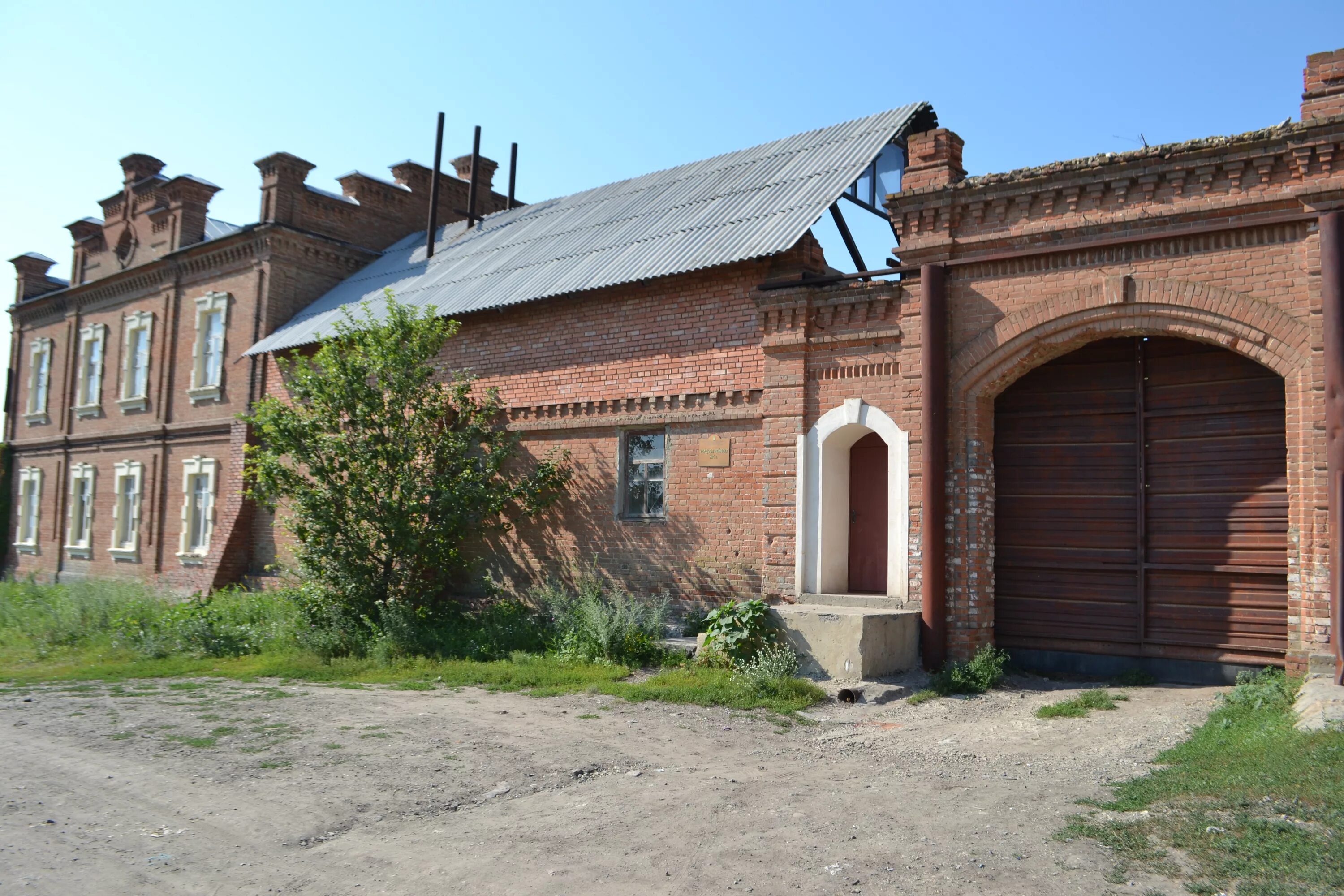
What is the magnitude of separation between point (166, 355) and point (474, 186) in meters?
7.61

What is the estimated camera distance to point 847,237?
44.4 ft

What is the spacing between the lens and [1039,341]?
980 centimetres

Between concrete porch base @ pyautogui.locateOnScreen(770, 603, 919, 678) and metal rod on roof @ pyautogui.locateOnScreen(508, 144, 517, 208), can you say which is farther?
metal rod on roof @ pyautogui.locateOnScreen(508, 144, 517, 208)

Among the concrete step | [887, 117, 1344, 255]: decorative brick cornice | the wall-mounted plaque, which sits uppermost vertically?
[887, 117, 1344, 255]: decorative brick cornice

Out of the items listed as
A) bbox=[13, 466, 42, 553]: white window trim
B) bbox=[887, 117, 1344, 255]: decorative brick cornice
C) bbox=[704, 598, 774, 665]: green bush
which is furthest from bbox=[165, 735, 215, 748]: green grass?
bbox=[13, 466, 42, 553]: white window trim

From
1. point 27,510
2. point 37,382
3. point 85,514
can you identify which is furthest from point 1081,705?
point 37,382

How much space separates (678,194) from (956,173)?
5.97m

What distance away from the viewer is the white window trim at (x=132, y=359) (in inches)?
866

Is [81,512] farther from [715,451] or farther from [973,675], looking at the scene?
[973,675]

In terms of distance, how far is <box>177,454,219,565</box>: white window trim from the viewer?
64.7 ft

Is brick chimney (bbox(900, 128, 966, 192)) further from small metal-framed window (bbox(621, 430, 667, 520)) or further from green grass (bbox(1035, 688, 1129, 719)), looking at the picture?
green grass (bbox(1035, 688, 1129, 719))

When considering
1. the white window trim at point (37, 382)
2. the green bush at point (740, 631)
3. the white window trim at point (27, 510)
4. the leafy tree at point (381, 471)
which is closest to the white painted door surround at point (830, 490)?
the green bush at point (740, 631)

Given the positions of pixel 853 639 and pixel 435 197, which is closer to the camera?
pixel 853 639

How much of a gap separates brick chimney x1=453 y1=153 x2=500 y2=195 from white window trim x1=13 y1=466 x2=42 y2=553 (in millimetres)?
13233
